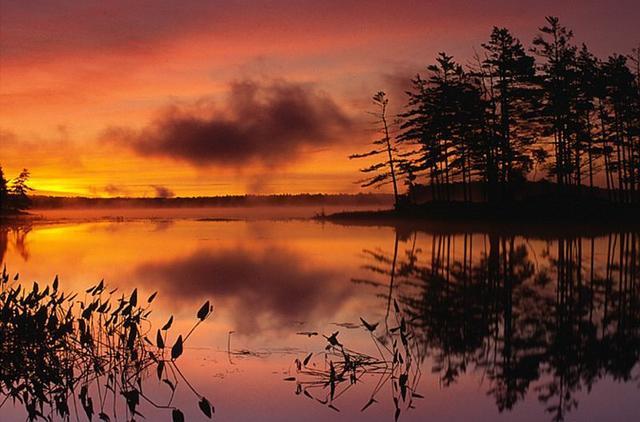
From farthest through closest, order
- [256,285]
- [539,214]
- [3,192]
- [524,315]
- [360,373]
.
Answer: [3,192] → [539,214] → [256,285] → [524,315] → [360,373]

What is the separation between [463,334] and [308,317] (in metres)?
4.04

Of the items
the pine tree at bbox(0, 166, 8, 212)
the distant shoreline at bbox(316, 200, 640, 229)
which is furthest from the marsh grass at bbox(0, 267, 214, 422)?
the pine tree at bbox(0, 166, 8, 212)

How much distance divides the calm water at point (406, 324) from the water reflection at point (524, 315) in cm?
5

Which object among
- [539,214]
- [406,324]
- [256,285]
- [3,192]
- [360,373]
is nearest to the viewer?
[360,373]

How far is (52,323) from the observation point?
11023 mm

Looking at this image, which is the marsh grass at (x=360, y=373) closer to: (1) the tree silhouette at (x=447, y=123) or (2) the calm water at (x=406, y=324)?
(2) the calm water at (x=406, y=324)

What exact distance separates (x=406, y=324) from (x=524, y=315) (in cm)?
319

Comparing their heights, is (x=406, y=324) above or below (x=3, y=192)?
below

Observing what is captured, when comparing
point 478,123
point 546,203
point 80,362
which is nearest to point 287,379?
point 80,362

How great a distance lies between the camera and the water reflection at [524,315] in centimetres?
1127

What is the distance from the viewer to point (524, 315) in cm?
1675

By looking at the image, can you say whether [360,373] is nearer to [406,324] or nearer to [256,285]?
[406,324]

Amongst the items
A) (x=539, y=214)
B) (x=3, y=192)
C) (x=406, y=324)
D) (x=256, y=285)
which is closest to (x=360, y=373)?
(x=406, y=324)

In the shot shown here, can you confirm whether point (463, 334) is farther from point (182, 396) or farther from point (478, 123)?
point (478, 123)
